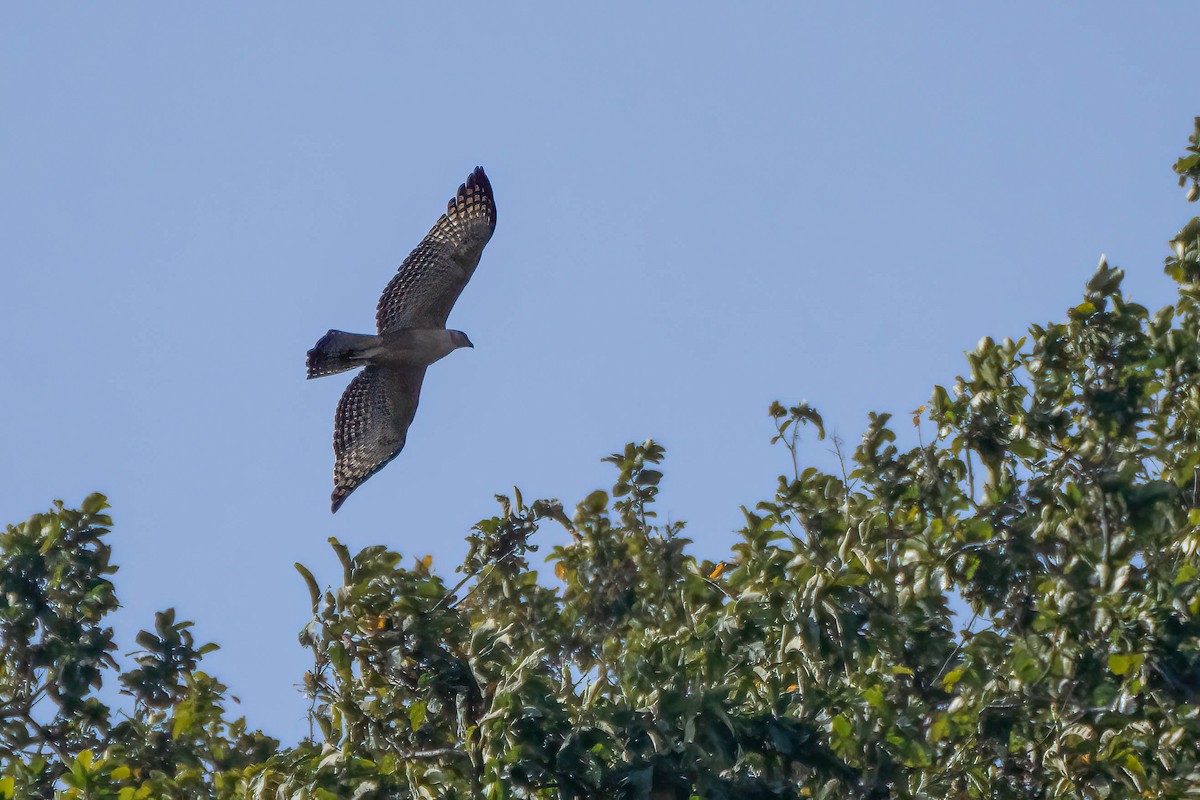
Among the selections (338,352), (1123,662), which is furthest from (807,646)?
(338,352)

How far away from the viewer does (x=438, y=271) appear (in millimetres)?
14266

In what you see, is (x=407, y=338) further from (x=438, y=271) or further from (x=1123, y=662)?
(x=1123, y=662)

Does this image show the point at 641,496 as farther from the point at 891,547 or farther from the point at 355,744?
the point at 355,744

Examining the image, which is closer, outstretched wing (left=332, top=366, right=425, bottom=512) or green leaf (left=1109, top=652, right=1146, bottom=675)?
green leaf (left=1109, top=652, right=1146, bottom=675)

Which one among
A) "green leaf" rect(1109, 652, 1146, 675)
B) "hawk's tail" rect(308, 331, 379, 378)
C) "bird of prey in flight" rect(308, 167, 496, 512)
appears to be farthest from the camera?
"bird of prey in flight" rect(308, 167, 496, 512)

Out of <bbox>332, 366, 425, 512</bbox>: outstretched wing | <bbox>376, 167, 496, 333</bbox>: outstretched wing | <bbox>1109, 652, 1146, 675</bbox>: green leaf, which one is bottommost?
<bbox>1109, 652, 1146, 675</bbox>: green leaf

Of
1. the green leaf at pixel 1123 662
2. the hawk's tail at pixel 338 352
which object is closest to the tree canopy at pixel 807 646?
the green leaf at pixel 1123 662

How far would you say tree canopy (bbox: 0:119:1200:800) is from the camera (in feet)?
21.4

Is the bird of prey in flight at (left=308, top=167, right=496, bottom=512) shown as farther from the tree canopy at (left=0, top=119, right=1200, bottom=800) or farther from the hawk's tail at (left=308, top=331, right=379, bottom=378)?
the tree canopy at (left=0, top=119, right=1200, bottom=800)

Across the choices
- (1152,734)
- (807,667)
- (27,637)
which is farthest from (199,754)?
(1152,734)

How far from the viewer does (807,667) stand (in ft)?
24.2

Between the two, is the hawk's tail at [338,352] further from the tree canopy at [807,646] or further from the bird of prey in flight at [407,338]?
the tree canopy at [807,646]

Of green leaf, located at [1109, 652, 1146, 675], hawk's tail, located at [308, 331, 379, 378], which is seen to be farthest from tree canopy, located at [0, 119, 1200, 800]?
hawk's tail, located at [308, 331, 379, 378]

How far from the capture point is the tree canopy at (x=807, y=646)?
21.4 feet
